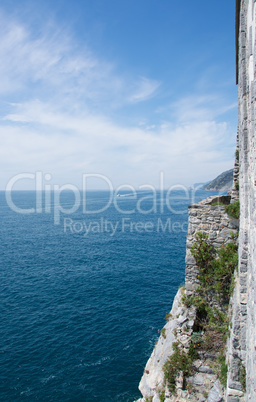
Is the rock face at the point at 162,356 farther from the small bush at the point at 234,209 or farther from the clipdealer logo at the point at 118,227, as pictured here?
the clipdealer logo at the point at 118,227

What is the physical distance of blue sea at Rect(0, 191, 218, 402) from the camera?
1869cm

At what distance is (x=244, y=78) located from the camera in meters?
8.30

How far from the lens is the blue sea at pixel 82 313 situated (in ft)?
61.3

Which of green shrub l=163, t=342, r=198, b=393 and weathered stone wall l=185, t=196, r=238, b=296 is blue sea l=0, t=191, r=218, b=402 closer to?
green shrub l=163, t=342, r=198, b=393

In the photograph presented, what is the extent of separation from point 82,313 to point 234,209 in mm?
19826

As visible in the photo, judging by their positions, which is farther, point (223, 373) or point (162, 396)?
point (162, 396)

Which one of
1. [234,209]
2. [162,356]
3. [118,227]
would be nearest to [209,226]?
[234,209]

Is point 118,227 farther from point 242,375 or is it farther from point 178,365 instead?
point 242,375

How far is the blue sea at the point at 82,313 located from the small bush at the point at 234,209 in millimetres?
13399

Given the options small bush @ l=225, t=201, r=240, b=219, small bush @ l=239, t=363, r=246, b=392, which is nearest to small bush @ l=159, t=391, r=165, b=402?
small bush @ l=239, t=363, r=246, b=392

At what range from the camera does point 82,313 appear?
88.0 feet

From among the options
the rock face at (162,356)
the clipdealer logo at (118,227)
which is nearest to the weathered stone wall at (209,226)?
the rock face at (162,356)

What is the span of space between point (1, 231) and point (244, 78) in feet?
214

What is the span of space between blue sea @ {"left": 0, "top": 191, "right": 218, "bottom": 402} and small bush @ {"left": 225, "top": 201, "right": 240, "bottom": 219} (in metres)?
13.4
